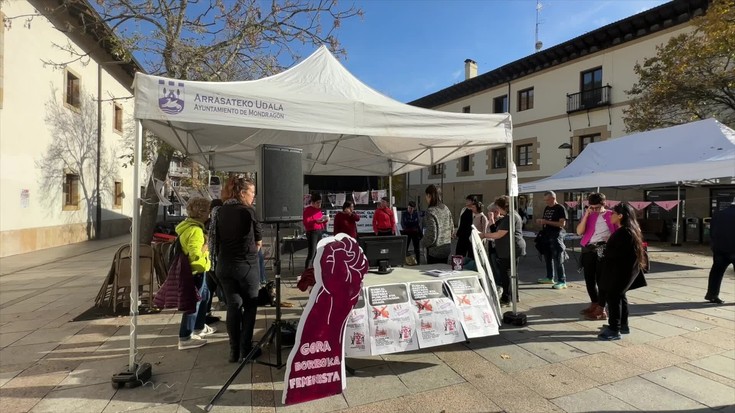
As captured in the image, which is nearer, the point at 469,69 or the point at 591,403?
the point at 591,403

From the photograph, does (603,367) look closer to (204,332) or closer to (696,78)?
(204,332)

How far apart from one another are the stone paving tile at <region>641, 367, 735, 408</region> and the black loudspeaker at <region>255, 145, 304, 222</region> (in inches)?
141

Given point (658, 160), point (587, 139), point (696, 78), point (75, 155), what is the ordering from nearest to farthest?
point (658, 160)
point (696, 78)
point (75, 155)
point (587, 139)

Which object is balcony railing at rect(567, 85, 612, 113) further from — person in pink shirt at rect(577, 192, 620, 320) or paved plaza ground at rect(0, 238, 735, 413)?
person in pink shirt at rect(577, 192, 620, 320)

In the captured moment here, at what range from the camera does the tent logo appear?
10.6 ft

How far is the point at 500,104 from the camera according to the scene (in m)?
24.6

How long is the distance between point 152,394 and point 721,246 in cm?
766

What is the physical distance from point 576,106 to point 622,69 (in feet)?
8.49

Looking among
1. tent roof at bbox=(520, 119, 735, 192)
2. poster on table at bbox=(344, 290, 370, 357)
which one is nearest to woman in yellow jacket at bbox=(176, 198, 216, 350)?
poster on table at bbox=(344, 290, 370, 357)

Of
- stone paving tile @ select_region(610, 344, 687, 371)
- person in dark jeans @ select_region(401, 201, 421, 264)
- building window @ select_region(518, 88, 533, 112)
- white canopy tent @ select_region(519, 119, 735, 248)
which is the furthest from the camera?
building window @ select_region(518, 88, 533, 112)

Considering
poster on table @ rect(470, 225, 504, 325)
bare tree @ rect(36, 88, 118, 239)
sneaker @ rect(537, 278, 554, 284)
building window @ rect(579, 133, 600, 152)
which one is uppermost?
building window @ rect(579, 133, 600, 152)

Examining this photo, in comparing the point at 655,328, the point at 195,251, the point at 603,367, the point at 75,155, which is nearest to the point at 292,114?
the point at 195,251

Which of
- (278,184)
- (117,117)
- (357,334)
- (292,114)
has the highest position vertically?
(117,117)

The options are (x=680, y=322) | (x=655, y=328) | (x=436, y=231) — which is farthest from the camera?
(x=436, y=231)
